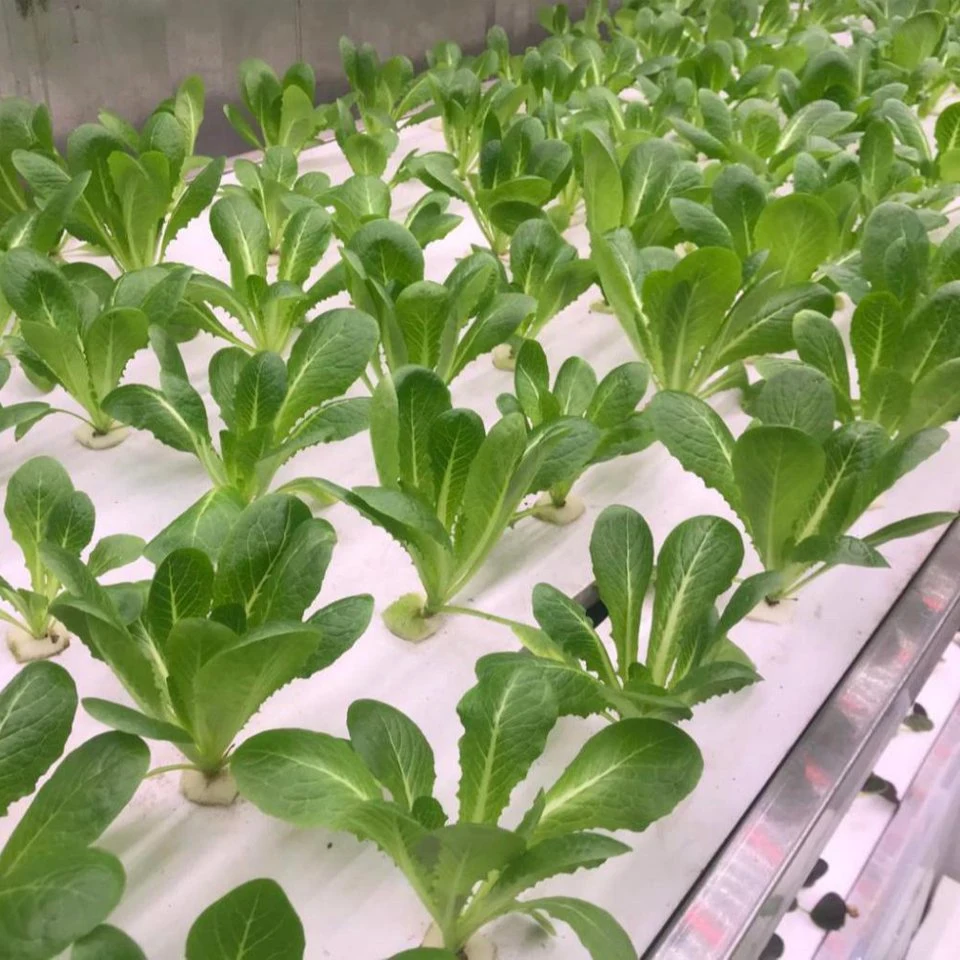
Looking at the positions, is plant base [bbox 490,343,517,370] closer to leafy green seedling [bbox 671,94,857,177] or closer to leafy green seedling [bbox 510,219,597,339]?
leafy green seedling [bbox 510,219,597,339]

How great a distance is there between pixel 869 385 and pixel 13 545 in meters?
0.62

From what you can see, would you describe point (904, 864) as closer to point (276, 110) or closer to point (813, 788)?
point (813, 788)

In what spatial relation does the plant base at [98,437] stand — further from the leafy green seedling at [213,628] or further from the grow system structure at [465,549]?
the leafy green seedling at [213,628]

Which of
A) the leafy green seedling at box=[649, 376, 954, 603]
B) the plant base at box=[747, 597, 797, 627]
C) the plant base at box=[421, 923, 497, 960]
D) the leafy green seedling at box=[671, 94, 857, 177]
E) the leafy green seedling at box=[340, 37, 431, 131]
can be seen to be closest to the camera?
the plant base at box=[421, 923, 497, 960]

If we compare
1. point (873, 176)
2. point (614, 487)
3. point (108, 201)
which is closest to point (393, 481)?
point (614, 487)

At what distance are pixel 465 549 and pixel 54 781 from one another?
28 cm

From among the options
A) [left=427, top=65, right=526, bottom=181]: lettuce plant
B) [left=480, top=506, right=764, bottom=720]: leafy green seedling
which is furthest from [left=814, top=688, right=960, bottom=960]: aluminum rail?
[left=427, top=65, right=526, bottom=181]: lettuce plant

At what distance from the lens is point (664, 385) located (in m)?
0.86

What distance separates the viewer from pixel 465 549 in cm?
62

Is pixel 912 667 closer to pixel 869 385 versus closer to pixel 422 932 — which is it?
pixel 869 385

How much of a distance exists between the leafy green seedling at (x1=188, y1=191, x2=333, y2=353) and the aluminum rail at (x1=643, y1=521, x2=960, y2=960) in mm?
506

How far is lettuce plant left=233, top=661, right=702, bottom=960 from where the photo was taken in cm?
43

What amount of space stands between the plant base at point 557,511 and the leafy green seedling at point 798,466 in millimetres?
117

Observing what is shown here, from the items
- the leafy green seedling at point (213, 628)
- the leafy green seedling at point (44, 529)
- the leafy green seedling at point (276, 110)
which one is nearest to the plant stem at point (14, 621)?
the leafy green seedling at point (44, 529)
